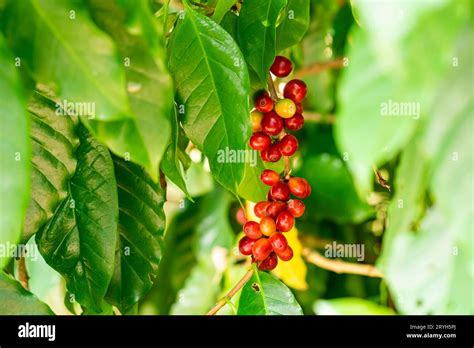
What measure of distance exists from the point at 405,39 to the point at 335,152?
1.19 m

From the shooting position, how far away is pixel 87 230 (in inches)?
29.2

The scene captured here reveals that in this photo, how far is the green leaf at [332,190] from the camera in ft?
4.50

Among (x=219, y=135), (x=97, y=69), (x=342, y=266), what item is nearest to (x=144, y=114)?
(x=97, y=69)

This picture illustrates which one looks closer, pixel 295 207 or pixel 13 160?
pixel 13 160

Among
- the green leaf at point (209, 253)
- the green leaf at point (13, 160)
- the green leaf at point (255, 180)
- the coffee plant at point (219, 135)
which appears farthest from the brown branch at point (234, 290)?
the green leaf at point (209, 253)

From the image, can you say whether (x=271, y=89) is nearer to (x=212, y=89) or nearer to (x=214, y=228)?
(x=212, y=89)

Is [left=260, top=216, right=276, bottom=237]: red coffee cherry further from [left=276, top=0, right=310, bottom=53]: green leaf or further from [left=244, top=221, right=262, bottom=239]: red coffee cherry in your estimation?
[left=276, top=0, right=310, bottom=53]: green leaf

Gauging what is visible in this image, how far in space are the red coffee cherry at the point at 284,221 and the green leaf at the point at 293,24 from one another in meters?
0.18

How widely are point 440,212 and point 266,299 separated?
37cm

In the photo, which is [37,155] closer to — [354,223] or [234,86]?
[234,86]

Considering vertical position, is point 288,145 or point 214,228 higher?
point 288,145

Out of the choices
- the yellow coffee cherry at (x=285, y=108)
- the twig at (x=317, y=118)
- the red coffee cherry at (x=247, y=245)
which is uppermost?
the yellow coffee cherry at (x=285, y=108)

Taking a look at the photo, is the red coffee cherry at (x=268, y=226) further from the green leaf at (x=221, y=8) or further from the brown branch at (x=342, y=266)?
the brown branch at (x=342, y=266)

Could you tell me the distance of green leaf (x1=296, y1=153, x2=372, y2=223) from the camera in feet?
4.50
